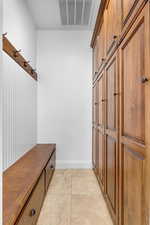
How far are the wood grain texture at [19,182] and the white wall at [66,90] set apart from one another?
1.35 m

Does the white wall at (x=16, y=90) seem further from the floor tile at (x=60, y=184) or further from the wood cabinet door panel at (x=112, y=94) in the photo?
the wood cabinet door panel at (x=112, y=94)

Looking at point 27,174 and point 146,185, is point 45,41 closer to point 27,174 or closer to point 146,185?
point 27,174

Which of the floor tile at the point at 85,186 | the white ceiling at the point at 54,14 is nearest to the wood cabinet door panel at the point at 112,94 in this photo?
the floor tile at the point at 85,186

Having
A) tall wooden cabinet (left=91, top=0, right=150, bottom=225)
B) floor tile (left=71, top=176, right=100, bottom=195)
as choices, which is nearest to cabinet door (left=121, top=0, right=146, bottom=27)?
tall wooden cabinet (left=91, top=0, right=150, bottom=225)

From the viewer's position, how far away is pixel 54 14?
3.68 meters

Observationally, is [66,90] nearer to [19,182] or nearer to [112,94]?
[112,94]

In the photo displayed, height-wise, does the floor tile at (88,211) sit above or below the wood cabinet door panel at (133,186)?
below

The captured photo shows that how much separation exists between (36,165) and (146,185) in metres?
1.63

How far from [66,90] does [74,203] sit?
236 cm

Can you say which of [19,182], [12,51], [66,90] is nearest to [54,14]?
[66,90]

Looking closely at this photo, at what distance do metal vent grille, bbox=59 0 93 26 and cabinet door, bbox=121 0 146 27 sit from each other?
179 cm

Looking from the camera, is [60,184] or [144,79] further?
[60,184]

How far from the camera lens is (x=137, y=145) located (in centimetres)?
127

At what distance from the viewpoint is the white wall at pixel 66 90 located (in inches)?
169
